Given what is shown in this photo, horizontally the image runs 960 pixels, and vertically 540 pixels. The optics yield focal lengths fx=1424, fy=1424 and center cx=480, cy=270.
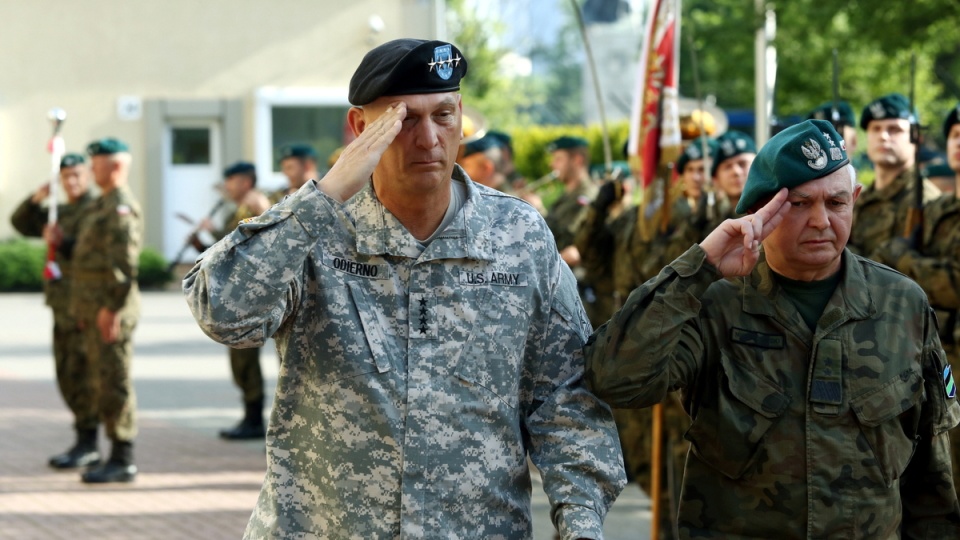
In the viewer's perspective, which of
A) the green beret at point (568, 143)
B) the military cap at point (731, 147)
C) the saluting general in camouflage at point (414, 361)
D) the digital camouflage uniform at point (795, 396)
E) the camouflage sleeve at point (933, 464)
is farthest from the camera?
the green beret at point (568, 143)

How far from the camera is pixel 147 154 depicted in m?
26.8

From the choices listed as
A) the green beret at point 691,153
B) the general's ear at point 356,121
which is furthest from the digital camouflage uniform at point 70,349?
the general's ear at point 356,121

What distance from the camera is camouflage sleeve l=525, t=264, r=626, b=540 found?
10.3 feet

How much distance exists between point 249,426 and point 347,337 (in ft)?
28.0

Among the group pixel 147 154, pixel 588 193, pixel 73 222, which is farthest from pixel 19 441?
pixel 147 154

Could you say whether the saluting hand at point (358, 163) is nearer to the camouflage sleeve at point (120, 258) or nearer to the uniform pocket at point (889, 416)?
the uniform pocket at point (889, 416)

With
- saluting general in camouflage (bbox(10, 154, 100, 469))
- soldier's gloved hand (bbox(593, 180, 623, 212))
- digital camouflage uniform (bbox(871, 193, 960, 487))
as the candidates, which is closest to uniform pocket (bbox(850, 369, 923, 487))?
digital camouflage uniform (bbox(871, 193, 960, 487))

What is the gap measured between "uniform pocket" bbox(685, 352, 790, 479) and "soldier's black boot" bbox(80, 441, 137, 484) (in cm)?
681

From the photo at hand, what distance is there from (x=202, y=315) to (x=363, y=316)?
0.36m

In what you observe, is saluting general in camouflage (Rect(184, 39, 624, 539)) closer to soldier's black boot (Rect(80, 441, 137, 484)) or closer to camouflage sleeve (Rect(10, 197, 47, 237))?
soldier's black boot (Rect(80, 441, 137, 484))

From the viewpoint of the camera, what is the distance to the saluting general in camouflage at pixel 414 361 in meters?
3.10

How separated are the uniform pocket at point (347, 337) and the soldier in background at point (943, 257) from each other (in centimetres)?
366

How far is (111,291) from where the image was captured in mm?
9664

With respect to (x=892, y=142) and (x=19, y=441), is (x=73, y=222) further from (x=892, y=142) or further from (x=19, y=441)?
(x=892, y=142)
